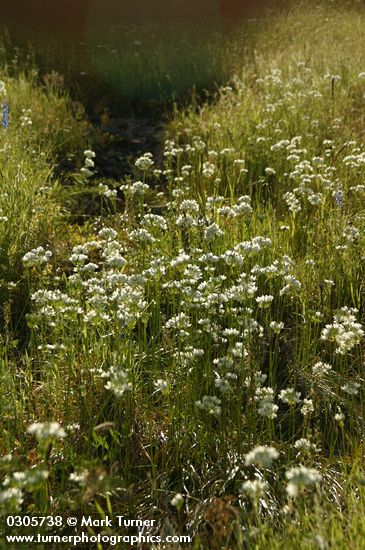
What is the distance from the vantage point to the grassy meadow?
2027 millimetres

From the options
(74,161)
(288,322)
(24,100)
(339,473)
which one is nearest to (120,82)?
(24,100)

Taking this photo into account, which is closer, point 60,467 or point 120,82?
point 60,467

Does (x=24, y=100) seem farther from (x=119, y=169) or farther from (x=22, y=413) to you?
(x=22, y=413)

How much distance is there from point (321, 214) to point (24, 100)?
4236 mm

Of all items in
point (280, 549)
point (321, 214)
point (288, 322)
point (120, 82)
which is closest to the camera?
point (280, 549)

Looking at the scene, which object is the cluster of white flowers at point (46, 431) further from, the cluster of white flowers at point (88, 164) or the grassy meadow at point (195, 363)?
the cluster of white flowers at point (88, 164)

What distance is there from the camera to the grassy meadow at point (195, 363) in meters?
2.03

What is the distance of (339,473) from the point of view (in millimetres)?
2332

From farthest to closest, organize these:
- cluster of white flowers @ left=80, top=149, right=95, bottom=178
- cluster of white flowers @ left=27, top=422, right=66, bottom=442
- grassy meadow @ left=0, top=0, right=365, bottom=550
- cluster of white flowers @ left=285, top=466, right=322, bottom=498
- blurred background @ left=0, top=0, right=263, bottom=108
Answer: blurred background @ left=0, top=0, right=263, bottom=108, cluster of white flowers @ left=80, top=149, right=95, bottom=178, grassy meadow @ left=0, top=0, right=365, bottom=550, cluster of white flowers @ left=27, top=422, right=66, bottom=442, cluster of white flowers @ left=285, top=466, right=322, bottom=498

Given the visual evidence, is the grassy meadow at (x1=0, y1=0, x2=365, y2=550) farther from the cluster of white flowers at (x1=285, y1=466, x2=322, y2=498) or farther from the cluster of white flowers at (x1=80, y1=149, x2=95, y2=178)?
the cluster of white flowers at (x1=80, y1=149, x2=95, y2=178)

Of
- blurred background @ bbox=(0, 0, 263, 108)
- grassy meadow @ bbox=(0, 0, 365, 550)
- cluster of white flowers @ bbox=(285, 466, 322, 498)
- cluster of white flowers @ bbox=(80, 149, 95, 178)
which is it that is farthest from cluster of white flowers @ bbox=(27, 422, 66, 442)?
blurred background @ bbox=(0, 0, 263, 108)

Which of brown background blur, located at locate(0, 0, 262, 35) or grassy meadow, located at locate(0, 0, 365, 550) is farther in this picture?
brown background blur, located at locate(0, 0, 262, 35)

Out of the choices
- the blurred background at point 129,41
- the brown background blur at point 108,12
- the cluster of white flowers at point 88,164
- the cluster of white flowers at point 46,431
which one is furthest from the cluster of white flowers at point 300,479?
the brown background blur at point 108,12

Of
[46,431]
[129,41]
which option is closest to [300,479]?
[46,431]
